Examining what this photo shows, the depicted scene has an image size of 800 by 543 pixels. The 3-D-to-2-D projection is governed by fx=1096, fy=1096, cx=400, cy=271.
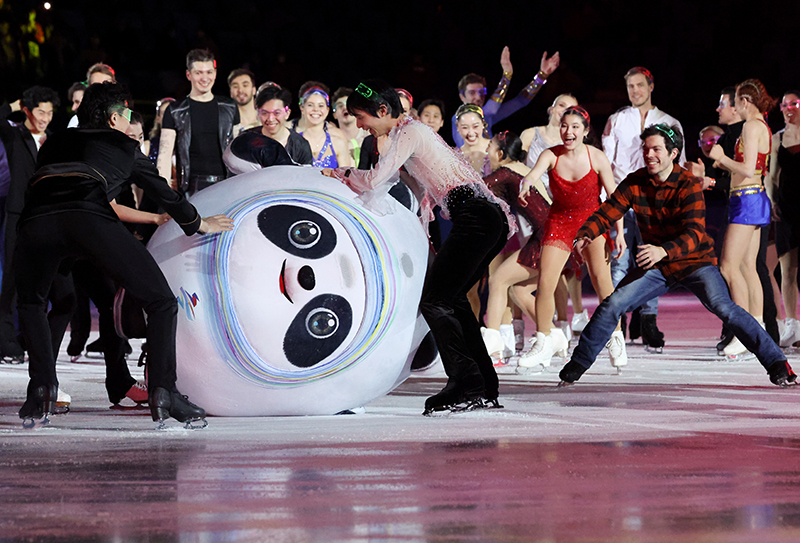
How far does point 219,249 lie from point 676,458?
212 centimetres

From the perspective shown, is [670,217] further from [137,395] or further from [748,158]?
[137,395]

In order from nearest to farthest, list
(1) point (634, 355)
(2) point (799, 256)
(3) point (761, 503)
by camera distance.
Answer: (3) point (761, 503), (1) point (634, 355), (2) point (799, 256)

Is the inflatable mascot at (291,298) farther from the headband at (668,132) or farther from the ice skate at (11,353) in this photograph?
the ice skate at (11,353)

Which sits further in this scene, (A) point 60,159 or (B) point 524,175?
(B) point 524,175

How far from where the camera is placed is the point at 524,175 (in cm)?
769

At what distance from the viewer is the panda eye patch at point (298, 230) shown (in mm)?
4805

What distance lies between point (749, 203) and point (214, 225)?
4.59 metres

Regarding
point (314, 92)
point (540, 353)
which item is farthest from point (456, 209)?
point (314, 92)

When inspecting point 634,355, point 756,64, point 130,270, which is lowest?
point 634,355

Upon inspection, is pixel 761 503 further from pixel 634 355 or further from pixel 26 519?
pixel 634 355

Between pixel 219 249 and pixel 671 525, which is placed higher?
pixel 219 249

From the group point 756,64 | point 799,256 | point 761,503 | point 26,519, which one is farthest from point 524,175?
point 756,64

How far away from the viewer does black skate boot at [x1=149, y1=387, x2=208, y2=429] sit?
467cm

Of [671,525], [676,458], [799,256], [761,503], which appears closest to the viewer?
[671,525]
